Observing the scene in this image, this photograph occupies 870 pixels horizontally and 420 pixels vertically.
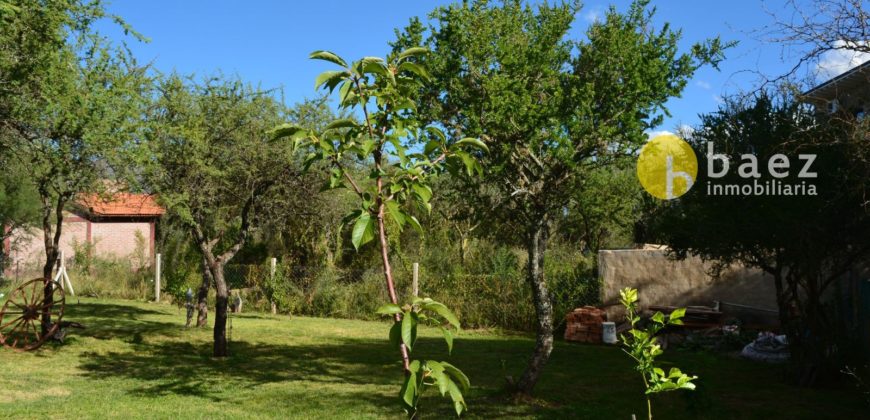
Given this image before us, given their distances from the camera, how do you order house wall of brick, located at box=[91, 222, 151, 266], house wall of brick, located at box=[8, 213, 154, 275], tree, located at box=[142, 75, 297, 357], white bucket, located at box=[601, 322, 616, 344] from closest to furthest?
tree, located at box=[142, 75, 297, 357]
white bucket, located at box=[601, 322, 616, 344]
house wall of brick, located at box=[8, 213, 154, 275]
house wall of brick, located at box=[91, 222, 151, 266]

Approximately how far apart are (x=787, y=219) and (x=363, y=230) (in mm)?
7267

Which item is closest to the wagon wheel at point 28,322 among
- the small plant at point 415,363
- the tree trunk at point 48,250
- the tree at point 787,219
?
the tree trunk at point 48,250

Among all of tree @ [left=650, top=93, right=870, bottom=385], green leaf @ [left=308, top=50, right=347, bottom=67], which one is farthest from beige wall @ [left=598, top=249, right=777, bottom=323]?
green leaf @ [left=308, top=50, right=347, bottom=67]

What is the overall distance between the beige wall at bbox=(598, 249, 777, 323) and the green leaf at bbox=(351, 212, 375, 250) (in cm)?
1296

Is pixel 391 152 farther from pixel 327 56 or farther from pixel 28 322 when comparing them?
pixel 28 322

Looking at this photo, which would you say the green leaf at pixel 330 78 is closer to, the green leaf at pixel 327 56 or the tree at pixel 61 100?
the green leaf at pixel 327 56

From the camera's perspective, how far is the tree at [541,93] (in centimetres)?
809

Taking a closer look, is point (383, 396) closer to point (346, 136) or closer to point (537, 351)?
point (537, 351)

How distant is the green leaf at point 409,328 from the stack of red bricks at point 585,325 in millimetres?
12639

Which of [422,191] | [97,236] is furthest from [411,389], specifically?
[97,236]

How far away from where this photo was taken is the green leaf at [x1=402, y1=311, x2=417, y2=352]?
8.44ft

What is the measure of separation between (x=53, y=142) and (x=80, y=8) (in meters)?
2.18

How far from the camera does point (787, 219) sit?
8453 millimetres

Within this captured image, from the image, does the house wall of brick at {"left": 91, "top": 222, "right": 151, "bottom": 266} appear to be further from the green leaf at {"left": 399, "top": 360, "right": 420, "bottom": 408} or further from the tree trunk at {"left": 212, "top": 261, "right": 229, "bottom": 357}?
the green leaf at {"left": 399, "top": 360, "right": 420, "bottom": 408}
